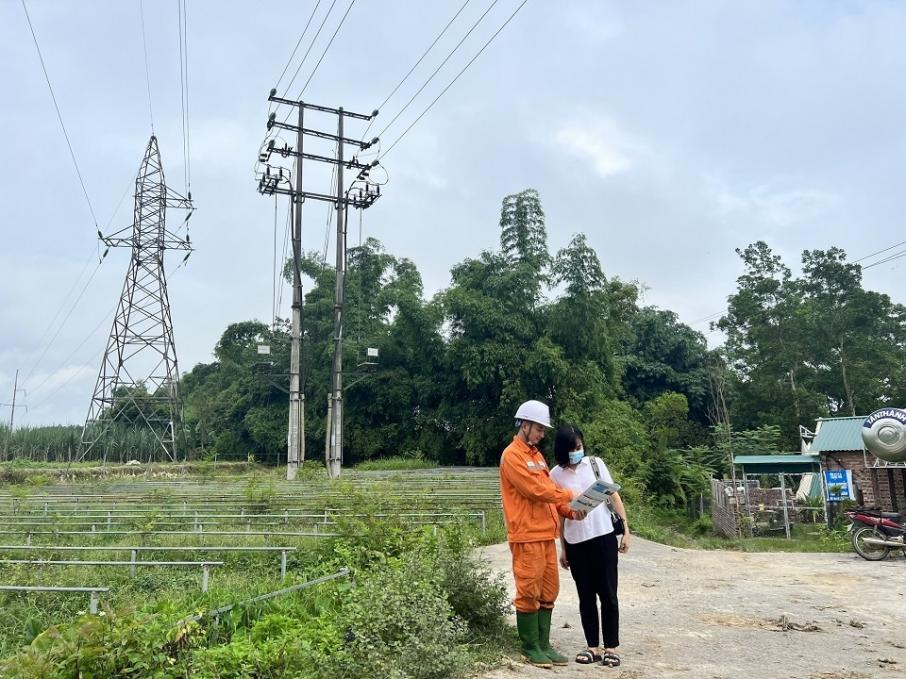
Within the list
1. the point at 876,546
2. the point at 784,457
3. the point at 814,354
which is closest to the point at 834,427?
the point at 784,457

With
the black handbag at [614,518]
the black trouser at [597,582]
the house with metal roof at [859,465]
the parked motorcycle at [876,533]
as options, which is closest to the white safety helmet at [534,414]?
the black handbag at [614,518]

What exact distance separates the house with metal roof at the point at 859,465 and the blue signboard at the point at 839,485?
16 cm

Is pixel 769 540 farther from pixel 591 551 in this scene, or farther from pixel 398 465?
pixel 398 465

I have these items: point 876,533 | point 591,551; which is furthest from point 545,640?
point 876,533

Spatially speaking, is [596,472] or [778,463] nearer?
[596,472]

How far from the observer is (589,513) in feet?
15.3

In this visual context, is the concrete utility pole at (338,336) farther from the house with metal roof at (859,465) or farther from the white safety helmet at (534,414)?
the white safety helmet at (534,414)

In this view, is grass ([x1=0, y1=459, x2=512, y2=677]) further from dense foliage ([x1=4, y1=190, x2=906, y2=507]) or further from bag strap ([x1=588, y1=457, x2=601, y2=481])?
dense foliage ([x1=4, y1=190, x2=906, y2=507])

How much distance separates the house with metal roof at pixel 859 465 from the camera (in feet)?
45.4

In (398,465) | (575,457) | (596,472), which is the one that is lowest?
(398,465)

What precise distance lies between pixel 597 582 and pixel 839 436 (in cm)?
1851

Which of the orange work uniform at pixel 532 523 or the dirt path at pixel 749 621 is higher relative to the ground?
the orange work uniform at pixel 532 523

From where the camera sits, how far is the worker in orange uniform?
4.55 meters

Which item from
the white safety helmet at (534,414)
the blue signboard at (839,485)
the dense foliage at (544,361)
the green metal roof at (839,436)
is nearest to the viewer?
the white safety helmet at (534,414)
